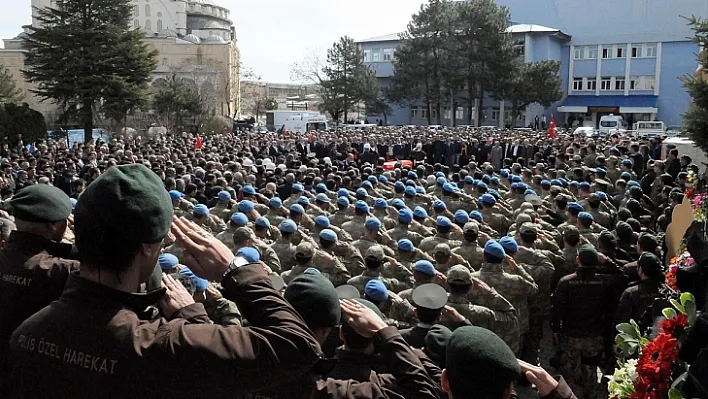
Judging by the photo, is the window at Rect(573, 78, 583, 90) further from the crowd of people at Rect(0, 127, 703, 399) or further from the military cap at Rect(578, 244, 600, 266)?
the military cap at Rect(578, 244, 600, 266)

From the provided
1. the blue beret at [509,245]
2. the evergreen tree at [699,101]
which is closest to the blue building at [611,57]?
the evergreen tree at [699,101]

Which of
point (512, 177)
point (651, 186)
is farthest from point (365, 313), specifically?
point (651, 186)

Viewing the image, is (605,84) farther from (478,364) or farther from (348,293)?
(478,364)

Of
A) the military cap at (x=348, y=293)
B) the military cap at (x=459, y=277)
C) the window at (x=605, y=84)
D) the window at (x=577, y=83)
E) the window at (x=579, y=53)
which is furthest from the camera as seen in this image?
the window at (x=577, y=83)

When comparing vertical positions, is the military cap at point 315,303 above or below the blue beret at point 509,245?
above

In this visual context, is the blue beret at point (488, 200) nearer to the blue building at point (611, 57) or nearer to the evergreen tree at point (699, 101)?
the evergreen tree at point (699, 101)

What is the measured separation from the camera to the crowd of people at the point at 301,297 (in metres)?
1.73

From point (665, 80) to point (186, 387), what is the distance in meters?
61.1

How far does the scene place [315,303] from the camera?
2666 mm

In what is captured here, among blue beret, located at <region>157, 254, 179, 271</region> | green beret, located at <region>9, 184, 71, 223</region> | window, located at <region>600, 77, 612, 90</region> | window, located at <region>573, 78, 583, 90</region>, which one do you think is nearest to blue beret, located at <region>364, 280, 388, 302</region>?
blue beret, located at <region>157, 254, 179, 271</region>

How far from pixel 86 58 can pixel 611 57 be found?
4573 cm

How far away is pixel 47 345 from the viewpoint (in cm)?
177

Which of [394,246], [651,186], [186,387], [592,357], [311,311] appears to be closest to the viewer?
[186,387]

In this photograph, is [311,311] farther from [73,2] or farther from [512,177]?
[73,2]
